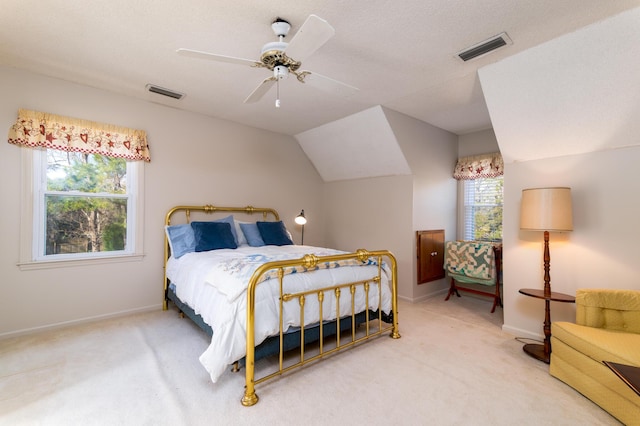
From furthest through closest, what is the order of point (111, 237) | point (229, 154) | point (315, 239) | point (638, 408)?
Result: point (315, 239) < point (229, 154) < point (111, 237) < point (638, 408)

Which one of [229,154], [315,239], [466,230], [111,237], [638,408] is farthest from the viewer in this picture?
[315,239]

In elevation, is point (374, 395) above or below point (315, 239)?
below

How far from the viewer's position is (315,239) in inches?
209

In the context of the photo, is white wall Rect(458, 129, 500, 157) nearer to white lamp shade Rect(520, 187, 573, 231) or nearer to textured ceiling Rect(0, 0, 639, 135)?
textured ceiling Rect(0, 0, 639, 135)

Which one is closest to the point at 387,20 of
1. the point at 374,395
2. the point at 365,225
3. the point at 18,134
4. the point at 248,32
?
the point at 248,32

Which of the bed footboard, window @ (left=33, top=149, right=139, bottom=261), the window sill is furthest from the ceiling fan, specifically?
the window sill

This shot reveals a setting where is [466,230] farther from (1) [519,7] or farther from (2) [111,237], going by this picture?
(2) [111,237]

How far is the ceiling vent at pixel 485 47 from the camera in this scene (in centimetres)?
222

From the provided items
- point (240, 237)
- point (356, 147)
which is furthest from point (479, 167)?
point (240, 237)

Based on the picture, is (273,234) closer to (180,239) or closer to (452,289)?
(180,239)

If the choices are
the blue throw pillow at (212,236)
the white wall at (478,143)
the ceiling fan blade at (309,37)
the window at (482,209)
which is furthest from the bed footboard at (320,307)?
the white wall at (478,143)

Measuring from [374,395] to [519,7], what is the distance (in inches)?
106

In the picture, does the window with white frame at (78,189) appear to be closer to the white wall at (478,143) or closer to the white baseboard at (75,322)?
the white baseboard at (75,322)

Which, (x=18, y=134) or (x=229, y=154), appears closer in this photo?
(x=18, y=134)
